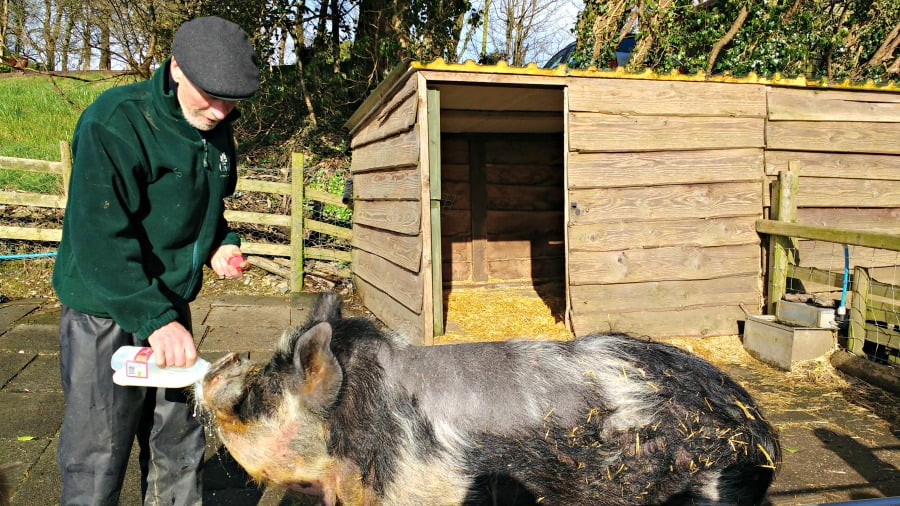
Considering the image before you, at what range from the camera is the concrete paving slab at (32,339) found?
533 cm

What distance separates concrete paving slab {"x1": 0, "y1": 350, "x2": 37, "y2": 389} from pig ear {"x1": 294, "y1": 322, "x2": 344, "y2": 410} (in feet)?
13.0

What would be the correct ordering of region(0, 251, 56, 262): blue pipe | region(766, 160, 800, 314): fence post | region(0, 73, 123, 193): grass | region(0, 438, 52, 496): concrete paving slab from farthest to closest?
region(0, 73, 123, 193): grass
region(0, 251, 56, 262): blue pipe
region(766, 160, 800, 314): fence post
region(0, 438, 52, 496): concrete paving slab

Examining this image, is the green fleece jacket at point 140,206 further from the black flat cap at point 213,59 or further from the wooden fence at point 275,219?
the wooden fence at point 275,219

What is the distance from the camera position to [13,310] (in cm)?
657

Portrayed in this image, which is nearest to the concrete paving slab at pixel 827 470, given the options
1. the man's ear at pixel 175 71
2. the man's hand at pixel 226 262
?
the man's hand at pixel 226 262

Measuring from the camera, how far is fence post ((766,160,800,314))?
5.78m

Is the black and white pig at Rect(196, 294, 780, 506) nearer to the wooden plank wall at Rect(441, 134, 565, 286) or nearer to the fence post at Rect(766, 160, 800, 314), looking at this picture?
the fence post at Rect(766, 160, 800, 314)

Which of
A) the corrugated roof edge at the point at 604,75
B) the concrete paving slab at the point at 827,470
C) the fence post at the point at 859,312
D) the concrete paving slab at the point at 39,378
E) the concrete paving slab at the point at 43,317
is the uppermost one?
the corrugated roof edge at the point at 604,75

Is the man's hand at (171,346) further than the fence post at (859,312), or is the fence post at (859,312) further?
the fence post at (859,312)

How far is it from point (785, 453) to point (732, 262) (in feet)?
9.46

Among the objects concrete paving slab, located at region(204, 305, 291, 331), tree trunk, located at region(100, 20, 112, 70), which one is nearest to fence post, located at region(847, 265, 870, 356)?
concrete paving slab, located at region(204, 305, 291, 331)

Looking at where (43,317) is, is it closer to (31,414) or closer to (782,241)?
(31,414)

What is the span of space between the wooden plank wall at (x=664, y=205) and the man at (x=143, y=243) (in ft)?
13.7

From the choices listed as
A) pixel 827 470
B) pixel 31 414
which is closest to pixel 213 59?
pixel 31 414
